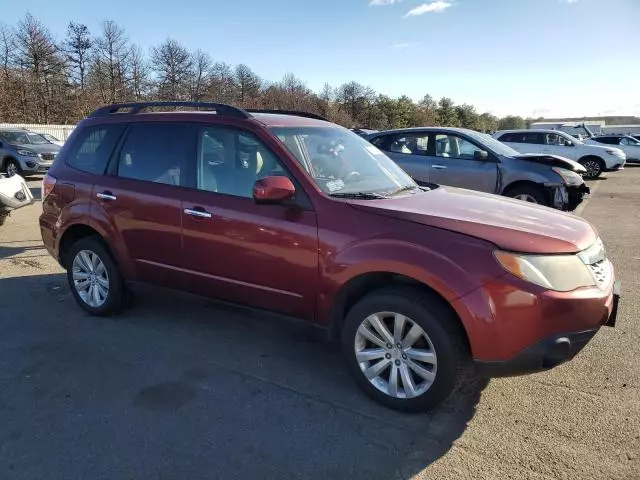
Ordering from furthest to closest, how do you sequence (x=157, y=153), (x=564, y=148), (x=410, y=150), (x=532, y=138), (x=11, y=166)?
(x=564, y=148), (x=532, y=138), (x=11, y=166), (x=410, y=150), (x=157, y=153)

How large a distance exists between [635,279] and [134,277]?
211 inches

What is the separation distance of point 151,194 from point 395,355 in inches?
93.8

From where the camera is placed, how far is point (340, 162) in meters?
3.89

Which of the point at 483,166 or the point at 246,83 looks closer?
the point at 483,166

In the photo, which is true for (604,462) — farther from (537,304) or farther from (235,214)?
(235,214)

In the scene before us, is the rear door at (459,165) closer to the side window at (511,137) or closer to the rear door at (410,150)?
the rear door at (410,150)

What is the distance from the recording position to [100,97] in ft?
141

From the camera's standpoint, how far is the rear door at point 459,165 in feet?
30.4

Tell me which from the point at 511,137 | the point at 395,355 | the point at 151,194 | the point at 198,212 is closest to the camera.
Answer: the point at 395,355

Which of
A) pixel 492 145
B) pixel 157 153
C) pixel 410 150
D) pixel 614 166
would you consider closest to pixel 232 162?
pixel 157 153

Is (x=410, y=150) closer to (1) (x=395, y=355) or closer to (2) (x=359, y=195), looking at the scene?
(2) (x=359, y=195)

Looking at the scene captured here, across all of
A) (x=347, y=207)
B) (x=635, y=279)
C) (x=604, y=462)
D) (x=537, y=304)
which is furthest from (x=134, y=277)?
(x=635, y=279)

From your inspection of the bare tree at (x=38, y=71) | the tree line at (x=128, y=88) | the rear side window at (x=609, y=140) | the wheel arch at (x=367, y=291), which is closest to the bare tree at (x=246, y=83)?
the tree line at (x=128, y=88)

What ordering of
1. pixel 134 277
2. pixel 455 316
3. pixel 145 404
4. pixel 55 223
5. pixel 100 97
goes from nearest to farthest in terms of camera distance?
pixel 455 316 → pixel 145 404 → pixel 134 277 → pixel 55 223 → pixel 100 97
